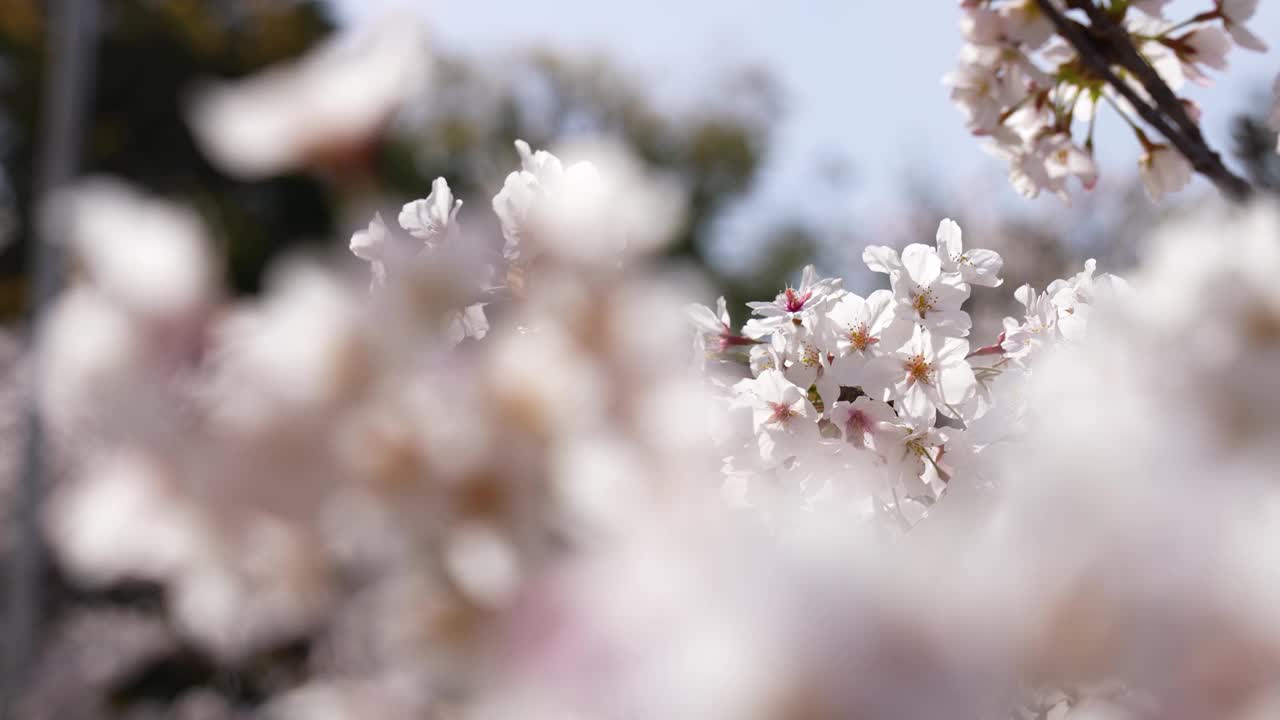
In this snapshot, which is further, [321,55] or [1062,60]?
[1062,60]

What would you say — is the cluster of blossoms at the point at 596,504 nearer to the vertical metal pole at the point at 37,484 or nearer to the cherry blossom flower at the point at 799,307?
the cherry blossom flower at the point at 799,307

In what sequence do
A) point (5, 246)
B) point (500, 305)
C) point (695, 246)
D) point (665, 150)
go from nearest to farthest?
point (500, 305)
point (5, 246)
point (695, 246)
point (665, 150)

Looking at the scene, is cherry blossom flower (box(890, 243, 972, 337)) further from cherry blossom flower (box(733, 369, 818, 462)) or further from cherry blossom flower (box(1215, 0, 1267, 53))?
cherry blossom flower (box(1215, 0, 1267, 53))

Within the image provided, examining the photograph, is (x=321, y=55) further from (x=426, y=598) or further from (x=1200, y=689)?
(x=1200, y=689)

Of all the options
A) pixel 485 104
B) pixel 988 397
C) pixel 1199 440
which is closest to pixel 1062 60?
pixel 988 397

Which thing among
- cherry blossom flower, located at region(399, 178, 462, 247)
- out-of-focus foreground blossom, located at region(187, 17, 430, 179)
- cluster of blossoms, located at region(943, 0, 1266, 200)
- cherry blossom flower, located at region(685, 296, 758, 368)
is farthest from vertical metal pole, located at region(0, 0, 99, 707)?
out-of-focus foreground blossom, located at region(187, 17, 430, 179)

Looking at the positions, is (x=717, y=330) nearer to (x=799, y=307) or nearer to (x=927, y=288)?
(x=799, y=307)
